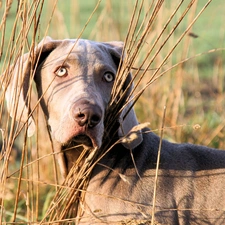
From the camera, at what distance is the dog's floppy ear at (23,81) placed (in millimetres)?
3199

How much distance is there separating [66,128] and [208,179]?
916 millimetres

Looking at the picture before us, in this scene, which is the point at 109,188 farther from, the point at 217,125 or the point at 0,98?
the point at 217,125

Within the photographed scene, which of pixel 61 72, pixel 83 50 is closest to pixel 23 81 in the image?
pixel 61 72

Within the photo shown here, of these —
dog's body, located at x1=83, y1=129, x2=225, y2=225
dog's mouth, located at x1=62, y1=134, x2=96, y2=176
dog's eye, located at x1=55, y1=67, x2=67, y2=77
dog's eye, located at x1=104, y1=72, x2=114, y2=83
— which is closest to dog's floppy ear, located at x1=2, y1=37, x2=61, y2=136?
dog's eye, located at x1=55, y1=67, x2=67, y2=77

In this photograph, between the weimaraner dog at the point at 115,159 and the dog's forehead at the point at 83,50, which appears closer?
the weimaraner dog at the point at 115,159

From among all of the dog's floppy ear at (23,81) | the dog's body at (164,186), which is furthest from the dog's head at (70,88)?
the dog's body at (164,186)

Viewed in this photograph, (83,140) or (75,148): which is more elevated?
(83,140)

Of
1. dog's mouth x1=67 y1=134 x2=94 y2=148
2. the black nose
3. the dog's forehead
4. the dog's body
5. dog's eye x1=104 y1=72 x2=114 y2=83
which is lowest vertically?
the dog's body

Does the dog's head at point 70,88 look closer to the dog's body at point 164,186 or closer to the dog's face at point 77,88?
the dog's face at point 77,88

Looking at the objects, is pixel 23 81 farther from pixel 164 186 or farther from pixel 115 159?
pixel 164 186

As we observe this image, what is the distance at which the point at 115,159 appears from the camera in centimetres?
354

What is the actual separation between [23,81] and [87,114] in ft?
1.67

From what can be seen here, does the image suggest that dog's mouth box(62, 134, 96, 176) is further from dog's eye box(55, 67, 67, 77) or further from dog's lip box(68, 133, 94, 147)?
dog's eye box(55, 67, 67, 77)

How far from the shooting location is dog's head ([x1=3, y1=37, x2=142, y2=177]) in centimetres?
312
